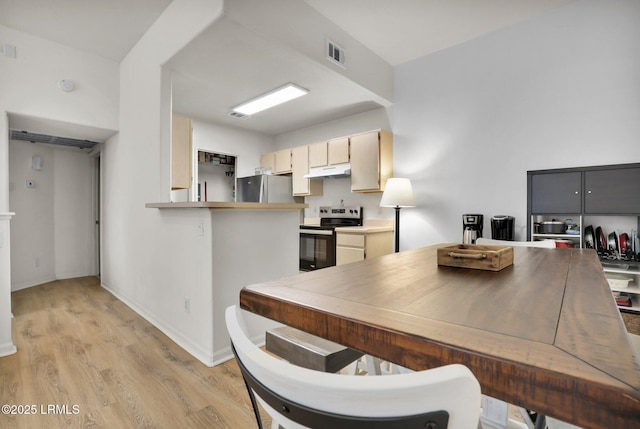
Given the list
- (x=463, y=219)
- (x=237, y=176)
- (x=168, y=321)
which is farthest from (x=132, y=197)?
(x=463, y=219)

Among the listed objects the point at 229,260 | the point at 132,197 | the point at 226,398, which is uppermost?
the point at 132,197

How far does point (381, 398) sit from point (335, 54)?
10.9 feet

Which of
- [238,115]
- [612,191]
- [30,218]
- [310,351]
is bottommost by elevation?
[310,351]

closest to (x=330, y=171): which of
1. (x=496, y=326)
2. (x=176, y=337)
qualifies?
(x=176, y=337)

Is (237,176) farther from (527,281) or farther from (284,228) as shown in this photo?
(527,281)

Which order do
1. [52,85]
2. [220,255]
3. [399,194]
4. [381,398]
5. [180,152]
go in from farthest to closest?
[399,194] → [180,152] → [52,85] → [220,255] → [381,398]

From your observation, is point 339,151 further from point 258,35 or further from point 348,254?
point 258,35

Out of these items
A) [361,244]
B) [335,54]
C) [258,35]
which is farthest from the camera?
[361,244]

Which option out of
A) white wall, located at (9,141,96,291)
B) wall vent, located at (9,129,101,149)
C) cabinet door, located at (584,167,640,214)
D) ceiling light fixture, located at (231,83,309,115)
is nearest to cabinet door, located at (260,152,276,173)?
ceiling light fixture, located at (231,83,309,115)

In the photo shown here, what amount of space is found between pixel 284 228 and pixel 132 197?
1.97 meters

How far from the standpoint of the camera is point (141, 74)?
3.20m

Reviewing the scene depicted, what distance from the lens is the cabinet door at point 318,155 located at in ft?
15.3

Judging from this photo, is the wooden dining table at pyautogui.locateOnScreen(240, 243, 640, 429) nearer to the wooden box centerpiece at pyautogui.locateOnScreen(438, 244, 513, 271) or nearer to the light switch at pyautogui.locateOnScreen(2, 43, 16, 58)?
the wooden box centerpiece at pyautogui.locateOnScreen(438, 244, 513, 271)

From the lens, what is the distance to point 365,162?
4125 mm
